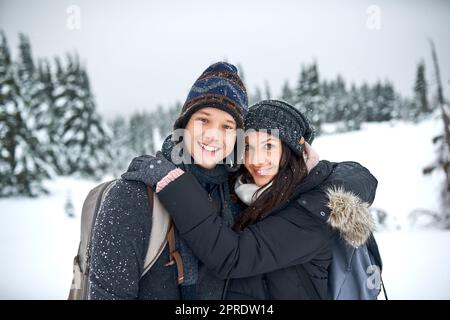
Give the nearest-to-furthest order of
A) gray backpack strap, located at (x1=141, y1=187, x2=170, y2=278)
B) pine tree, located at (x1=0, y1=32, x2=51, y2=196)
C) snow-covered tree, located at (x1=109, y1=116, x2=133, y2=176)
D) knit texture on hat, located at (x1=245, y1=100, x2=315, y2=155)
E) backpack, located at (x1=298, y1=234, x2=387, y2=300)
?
1. gray backpack strap, located at (x1=141, y1=187, x2=170, y2=278)
2. backpack, located at (x1=298, y1=234, x2=387, y2=300)
3. knit texture on hat, located at (x1=245, y1=100, x2=315, y2=155)
4. pine tree, located at (x1=0, y1=32, x2=51, y2=196)
5. snow-covered tree, located at (x1=109, y1=116, x2=133, y2=176)

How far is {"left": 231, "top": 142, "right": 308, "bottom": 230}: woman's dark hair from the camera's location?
2479 millimetres

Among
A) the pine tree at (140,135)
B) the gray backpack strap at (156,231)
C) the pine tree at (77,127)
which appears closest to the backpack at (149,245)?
the gray backpack strap at (156,231)

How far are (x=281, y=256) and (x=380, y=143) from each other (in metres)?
23.7

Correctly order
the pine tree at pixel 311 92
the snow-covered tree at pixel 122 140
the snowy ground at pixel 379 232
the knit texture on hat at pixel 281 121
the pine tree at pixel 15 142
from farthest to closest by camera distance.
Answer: the snow-covered tree at pixel 122 140 → the pine tree at pixel 311 92 → the pine tree at pixel 15 142 → the snowy ground at pixel 379 232 → the knit texture on hat at pixel 281 121

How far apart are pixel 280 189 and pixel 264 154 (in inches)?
11.3

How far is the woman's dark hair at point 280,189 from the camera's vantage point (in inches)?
97.6

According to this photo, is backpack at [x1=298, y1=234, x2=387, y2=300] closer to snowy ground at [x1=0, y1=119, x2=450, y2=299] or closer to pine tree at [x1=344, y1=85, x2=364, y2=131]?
snowy ground at [x1=0, y1=119, x2=450, y2=299]

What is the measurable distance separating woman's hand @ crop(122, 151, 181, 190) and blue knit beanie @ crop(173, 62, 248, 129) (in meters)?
0.45

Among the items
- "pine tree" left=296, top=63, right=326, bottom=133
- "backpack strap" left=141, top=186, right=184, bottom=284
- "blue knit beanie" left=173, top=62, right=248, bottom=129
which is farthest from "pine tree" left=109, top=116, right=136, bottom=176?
"backpack strap" left=141, top=186, right=184, bottom=284

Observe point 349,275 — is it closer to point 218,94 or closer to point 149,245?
point 149,245

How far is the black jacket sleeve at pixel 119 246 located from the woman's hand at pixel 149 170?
0.09 m

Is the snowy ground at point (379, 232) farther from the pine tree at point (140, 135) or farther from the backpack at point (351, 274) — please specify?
the pine tree at point (140, 135)
